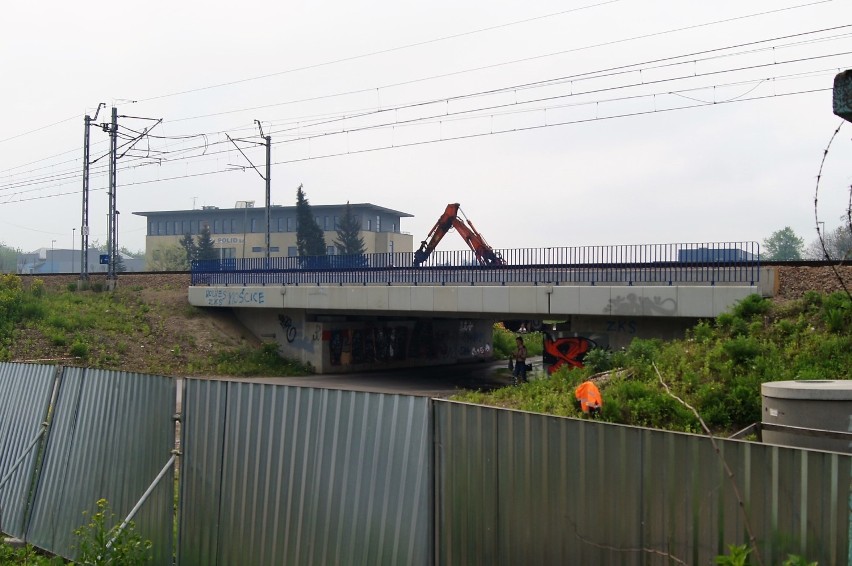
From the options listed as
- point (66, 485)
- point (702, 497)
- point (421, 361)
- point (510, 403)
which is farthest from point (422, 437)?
point (421, 361)

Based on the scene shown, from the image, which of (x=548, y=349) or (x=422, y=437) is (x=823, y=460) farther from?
(x=548, y=349)

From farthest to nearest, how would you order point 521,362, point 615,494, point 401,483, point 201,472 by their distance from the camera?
point 521,362 → point 201,472 → point 401,483 → point 615,494

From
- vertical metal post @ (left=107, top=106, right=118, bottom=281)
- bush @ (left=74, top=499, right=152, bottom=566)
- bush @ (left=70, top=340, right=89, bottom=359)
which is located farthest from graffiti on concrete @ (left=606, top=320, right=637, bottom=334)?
vertical metal post @ (left=107, top=106, right=118, bottom=281)

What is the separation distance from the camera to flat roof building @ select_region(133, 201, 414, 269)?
89.6 metres

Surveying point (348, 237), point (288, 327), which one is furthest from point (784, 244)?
point (288, 327)

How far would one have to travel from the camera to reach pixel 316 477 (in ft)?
20.9

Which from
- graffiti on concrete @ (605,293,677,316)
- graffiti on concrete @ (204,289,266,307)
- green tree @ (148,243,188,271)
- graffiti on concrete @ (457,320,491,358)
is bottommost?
graffiti on concrete @ (457,320,491,358)

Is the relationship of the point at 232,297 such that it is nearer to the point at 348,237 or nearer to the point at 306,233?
the point at 306,233

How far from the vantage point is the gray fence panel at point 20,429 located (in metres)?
9.41

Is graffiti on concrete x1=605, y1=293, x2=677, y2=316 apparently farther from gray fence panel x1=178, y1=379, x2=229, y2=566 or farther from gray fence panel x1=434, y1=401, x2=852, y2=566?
gray fence panel x1=434, y1=401, x2=852, y2=566

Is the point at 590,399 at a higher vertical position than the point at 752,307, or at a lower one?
lower

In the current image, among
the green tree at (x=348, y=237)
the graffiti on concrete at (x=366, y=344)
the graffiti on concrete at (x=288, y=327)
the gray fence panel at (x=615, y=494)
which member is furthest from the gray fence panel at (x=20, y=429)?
the green tree at (x=348, y=237)

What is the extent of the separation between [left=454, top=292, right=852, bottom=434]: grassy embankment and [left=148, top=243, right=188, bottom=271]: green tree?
76.2 metres

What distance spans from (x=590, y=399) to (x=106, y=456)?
7.40 m
